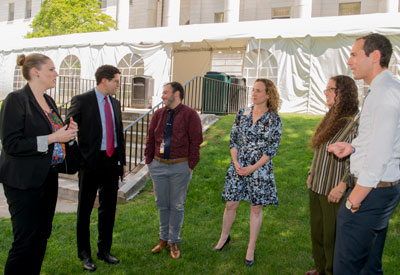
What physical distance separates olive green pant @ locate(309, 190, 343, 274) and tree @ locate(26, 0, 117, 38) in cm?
2393

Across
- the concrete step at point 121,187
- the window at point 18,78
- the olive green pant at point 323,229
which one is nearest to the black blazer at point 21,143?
the olive green pant at point 323,229

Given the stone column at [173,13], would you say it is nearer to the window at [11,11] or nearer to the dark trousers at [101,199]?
the dark trousers at [101,199]

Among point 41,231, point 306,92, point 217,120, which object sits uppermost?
point 306,92

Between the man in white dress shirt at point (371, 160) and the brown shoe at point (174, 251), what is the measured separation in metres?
2.30

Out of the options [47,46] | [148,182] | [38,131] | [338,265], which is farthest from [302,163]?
[47,46]

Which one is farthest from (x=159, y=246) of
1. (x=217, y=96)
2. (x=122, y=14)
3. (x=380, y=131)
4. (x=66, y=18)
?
(x=122, y=14)

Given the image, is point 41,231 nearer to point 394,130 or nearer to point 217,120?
point 394,130

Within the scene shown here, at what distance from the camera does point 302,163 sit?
7164 mm

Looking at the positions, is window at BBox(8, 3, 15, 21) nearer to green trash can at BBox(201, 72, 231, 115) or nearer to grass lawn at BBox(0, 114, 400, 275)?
green trash can at BBox(201, 72, 231, 115)

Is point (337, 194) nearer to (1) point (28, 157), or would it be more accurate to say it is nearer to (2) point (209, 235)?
(2) point (209, 235)

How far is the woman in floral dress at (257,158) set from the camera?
4.18m

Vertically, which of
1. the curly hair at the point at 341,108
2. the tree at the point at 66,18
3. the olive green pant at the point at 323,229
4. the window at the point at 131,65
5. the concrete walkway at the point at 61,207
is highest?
the tree at the point at 66,18

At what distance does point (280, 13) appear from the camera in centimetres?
2622

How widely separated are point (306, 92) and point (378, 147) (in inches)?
500
